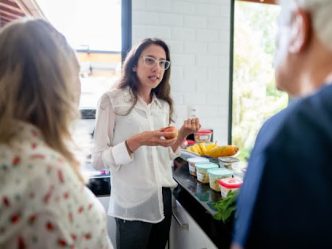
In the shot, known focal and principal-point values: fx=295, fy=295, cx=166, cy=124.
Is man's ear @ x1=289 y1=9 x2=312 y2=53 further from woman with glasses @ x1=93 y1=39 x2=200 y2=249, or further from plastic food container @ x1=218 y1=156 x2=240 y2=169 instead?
plastic food container @ x1=218 y1=156 x2=240 y2=169

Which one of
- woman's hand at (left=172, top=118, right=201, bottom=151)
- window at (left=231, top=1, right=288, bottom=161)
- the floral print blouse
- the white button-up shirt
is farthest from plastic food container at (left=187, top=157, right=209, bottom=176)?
the floral print blouse

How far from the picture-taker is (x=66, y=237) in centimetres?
55

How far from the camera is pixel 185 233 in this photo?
138 centimetres

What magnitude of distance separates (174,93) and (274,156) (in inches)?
63.8

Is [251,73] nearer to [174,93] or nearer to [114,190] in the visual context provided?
[174,93]

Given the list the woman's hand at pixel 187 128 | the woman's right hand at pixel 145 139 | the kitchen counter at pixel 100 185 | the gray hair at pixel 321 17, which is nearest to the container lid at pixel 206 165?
the woman's hand at pixel 187 128

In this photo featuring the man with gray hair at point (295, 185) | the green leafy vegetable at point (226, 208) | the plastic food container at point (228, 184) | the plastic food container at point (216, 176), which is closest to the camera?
the man with gray hair at point (295, 185)

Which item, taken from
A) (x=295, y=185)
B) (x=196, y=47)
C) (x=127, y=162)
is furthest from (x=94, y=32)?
(x=295, y=185)

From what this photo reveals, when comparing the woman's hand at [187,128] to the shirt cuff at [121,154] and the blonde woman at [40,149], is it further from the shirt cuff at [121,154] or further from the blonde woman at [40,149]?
the blonde woman at [40,149]

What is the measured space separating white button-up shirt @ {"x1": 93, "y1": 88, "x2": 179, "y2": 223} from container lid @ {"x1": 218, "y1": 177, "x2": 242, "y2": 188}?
0.91 feet

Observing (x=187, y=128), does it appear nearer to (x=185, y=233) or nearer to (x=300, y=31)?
(x=185, y=233)

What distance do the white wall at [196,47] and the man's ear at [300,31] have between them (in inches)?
58.8

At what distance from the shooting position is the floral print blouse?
0.52 meters

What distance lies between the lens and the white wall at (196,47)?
1.91m
